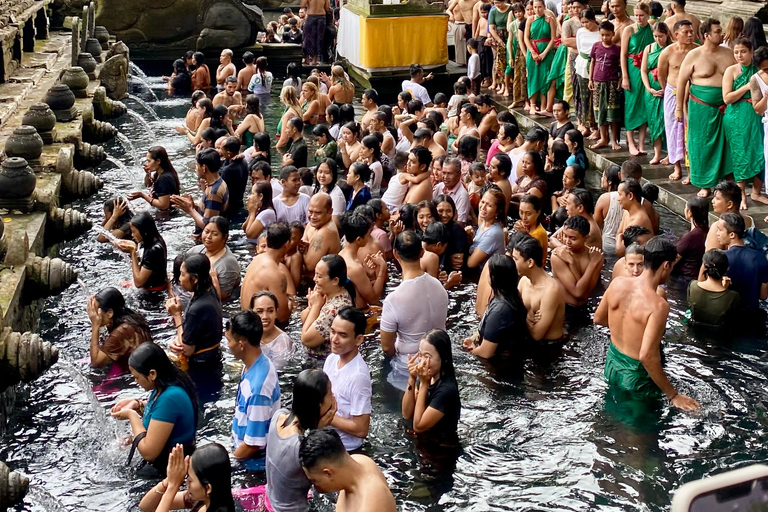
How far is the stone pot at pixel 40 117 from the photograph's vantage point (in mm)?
10773

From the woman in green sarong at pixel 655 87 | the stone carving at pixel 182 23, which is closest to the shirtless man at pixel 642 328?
the woman in green sarong at pixel 655 87

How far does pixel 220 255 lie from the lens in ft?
25.0

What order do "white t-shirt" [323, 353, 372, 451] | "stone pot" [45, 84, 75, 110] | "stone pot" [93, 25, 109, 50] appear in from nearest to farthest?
"white t-shirt" [323, 353, 372, 451] → "stone pot" [45, 84, 75, 110] → "stone pot" [93, 25, 109, 50]

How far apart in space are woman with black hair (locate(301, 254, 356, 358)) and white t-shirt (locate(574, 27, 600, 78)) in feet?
22.0

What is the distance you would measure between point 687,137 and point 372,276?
476 centimetres

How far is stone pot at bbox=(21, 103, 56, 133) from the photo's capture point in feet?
35.3

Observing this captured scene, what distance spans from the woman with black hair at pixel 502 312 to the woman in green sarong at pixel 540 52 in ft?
26.6

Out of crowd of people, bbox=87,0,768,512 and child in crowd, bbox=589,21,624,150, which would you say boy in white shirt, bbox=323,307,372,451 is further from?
child in crowd, bbox=589,21,624,150

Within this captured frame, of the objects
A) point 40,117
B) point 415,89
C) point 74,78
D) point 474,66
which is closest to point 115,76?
point 74,78

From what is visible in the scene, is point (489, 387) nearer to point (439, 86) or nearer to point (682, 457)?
point (682, 457)

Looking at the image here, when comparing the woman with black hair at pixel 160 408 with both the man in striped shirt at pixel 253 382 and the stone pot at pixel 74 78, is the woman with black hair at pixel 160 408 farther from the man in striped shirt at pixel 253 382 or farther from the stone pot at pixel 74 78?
the stone pot at pixel 74 78

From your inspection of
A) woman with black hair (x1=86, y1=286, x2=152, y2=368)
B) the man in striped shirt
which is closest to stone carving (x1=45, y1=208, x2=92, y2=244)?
woman with black hair (x1=86, y1=286, x2=152, y2=368)

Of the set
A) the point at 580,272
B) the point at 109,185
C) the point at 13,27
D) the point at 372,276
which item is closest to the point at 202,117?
the point at 109,185

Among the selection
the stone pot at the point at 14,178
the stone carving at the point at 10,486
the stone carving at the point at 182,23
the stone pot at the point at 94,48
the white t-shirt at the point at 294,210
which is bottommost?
the stone carving at the point at 10,486
